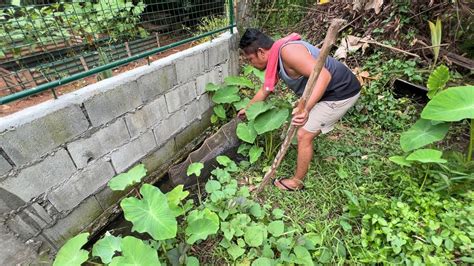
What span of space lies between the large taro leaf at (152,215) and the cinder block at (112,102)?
2.38 feet

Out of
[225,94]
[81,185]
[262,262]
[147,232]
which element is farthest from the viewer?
[225,94]

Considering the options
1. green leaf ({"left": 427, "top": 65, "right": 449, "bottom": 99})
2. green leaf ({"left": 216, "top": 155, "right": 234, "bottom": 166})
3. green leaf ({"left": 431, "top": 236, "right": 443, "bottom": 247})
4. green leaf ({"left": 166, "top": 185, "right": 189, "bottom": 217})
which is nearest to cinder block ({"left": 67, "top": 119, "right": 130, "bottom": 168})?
green leaf ({"left": 166, "top": 185, "right": 189, "bottom": 217})

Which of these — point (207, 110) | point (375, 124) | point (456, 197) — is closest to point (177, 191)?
point (207, 110)

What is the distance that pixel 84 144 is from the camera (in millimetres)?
1884

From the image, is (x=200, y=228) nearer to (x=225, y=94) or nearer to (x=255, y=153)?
(x=255, y=153)

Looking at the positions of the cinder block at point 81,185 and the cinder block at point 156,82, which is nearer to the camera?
the cinder block at point 81,185

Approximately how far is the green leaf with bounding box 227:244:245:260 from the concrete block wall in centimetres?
121

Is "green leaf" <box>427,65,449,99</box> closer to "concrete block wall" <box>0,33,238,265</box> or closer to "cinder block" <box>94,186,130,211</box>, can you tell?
"concrete block wall" <box>0,33,238,265</box>

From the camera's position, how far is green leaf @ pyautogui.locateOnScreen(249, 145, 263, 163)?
2.62 meters

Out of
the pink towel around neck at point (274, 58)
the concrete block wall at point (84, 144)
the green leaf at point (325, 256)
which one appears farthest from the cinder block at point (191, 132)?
the green leaf at point (325, 256)

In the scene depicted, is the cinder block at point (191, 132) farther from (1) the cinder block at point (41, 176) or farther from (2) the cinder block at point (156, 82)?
(1) the cinder block at point (41, 176)

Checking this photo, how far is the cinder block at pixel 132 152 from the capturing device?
2.21 m

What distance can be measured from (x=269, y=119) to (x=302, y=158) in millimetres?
494

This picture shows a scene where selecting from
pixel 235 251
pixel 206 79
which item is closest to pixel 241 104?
pixel 206 79
